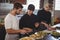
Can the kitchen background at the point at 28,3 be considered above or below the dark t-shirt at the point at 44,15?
above

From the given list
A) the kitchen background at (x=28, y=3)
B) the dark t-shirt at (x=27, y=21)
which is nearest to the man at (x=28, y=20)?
the dark t-shirt at (x=27, y=21)

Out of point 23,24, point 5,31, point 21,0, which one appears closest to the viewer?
point 5,31

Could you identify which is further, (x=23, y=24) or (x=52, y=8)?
(x=52, y=8)

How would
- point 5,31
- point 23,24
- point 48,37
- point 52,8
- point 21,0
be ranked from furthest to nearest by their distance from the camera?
point 52,8
point 21,0
point 23,24
point 5,31
point 48,37

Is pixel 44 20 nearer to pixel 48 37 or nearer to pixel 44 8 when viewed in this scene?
pixel 44 8

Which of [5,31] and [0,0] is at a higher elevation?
[0,0]

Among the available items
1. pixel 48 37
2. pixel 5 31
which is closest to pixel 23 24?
pixel 5 31

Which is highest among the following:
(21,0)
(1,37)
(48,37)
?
(21,0)

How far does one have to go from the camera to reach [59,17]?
14.9 feet

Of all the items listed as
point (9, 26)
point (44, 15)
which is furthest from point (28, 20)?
point (9, 26)

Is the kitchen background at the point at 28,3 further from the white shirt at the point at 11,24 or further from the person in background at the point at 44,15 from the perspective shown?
the white shirt at the point at 11,24

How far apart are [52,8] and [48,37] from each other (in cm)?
217

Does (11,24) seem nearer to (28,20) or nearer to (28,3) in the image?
(28,20)

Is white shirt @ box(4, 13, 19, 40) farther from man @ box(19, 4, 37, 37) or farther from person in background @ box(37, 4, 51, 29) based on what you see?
person in background @ box(37, 4, 51, 29)
